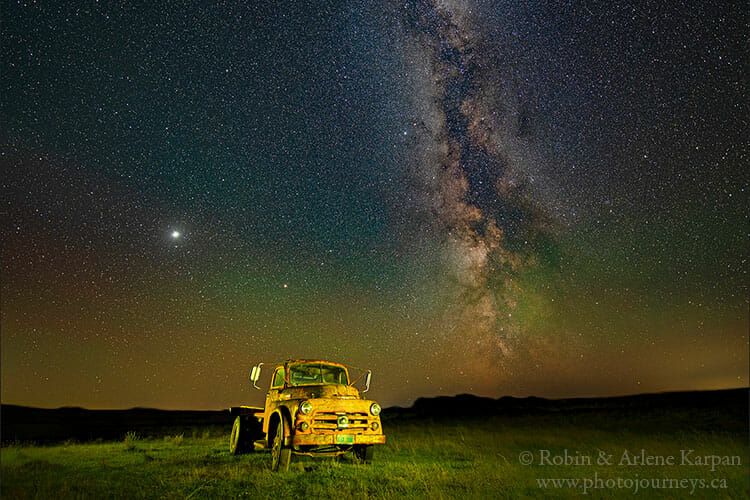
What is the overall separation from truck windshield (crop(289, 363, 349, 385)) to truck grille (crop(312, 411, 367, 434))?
2.18 metres

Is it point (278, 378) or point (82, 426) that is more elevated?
point (278, 378)

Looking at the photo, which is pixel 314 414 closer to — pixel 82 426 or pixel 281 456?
pixel 281 456

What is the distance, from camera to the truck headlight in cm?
1185

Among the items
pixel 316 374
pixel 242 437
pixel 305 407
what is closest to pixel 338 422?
pixel 305 407

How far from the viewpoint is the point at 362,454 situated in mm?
13344

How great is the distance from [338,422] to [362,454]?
1852mm

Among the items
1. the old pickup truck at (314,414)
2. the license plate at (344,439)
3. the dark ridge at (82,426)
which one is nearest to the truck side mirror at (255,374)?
the old pickup truck at (314,414)

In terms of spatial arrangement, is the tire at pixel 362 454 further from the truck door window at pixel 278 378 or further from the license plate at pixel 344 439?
the truck door window at pixel 278 378

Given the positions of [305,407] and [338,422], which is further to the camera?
[338,422]

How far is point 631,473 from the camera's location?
1173 centimetres

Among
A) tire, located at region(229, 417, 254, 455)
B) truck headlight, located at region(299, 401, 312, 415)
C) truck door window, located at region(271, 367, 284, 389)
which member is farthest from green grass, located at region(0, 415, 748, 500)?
truck door window, located at region(271, 367, 284, 389)

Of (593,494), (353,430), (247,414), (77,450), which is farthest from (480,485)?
(77,450)

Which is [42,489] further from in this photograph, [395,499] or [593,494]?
[593,494]

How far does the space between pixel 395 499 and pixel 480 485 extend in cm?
220
